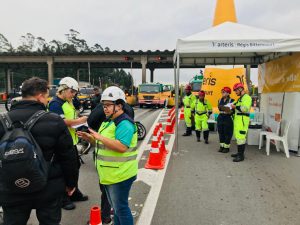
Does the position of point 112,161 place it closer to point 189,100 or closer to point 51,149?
point 51,149

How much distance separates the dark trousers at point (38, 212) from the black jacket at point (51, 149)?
0.21ft

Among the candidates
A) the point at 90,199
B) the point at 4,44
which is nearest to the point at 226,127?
the point at 90,199

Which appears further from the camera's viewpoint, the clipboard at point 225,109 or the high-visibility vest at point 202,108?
the high-visibility vest at point 202,108

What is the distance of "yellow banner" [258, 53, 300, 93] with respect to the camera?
877cm

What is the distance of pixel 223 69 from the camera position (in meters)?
14.8

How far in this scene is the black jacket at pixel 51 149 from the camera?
2.55 m

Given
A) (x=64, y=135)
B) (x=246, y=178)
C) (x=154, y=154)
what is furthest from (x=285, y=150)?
(x=64, y=135)

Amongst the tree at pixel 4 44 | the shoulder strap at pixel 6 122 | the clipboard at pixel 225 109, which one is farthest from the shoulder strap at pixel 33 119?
the tree at pixel 4 44

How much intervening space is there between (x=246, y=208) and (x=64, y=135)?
10.8 feet

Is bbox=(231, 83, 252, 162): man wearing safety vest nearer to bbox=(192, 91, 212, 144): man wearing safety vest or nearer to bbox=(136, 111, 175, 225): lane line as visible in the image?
bbox=(136, 111, 175, 225): lane line

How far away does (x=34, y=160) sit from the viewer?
242 cm

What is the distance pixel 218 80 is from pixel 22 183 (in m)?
13.1

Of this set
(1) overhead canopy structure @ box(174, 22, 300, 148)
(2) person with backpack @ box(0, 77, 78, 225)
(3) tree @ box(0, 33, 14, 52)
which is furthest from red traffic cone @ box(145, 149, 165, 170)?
(3) tree @ box(0, 33, 14, 52)

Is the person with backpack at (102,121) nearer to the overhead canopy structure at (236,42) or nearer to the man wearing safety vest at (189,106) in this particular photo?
the overhead canopy structure at (236,42)
